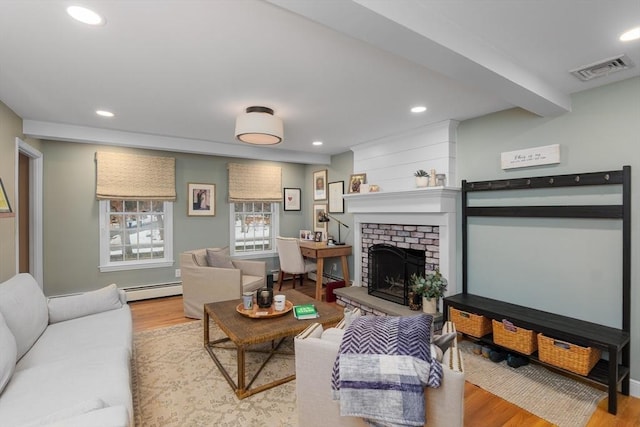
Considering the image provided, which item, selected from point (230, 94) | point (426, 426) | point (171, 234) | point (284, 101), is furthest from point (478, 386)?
point (171, 234)

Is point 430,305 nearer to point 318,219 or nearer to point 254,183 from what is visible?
point 318,219

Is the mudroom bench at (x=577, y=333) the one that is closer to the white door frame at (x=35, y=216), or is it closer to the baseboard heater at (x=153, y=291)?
the baseboard heater at (x=153, y=291)

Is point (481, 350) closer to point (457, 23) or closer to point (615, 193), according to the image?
point (615, 193)

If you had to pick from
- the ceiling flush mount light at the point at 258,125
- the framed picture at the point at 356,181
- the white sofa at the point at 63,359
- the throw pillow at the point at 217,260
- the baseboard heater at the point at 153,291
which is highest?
the ceiling flush mount light at the point at 258,125

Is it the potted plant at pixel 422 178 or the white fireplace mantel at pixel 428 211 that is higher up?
the potted plant at pixel 422 178

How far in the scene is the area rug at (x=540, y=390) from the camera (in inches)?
82.0

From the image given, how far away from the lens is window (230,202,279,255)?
5406 millimetres

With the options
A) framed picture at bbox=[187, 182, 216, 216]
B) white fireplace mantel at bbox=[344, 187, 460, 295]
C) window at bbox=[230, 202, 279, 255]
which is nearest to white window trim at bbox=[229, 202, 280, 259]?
window at bbox=[230, 202, 279, 255]

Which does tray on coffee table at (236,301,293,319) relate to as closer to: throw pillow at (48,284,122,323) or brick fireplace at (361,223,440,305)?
throw pillow at (48,284,122,323)

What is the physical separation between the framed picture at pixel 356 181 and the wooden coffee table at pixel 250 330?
2111mm

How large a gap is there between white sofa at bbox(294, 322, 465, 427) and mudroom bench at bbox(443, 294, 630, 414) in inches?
48.7

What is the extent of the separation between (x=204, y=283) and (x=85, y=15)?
280 cm

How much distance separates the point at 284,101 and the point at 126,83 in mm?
1244

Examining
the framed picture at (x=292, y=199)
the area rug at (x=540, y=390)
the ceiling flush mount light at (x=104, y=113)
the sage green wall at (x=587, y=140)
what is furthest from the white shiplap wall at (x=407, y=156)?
the ceiling flush mount light at (x=104, y=113)
